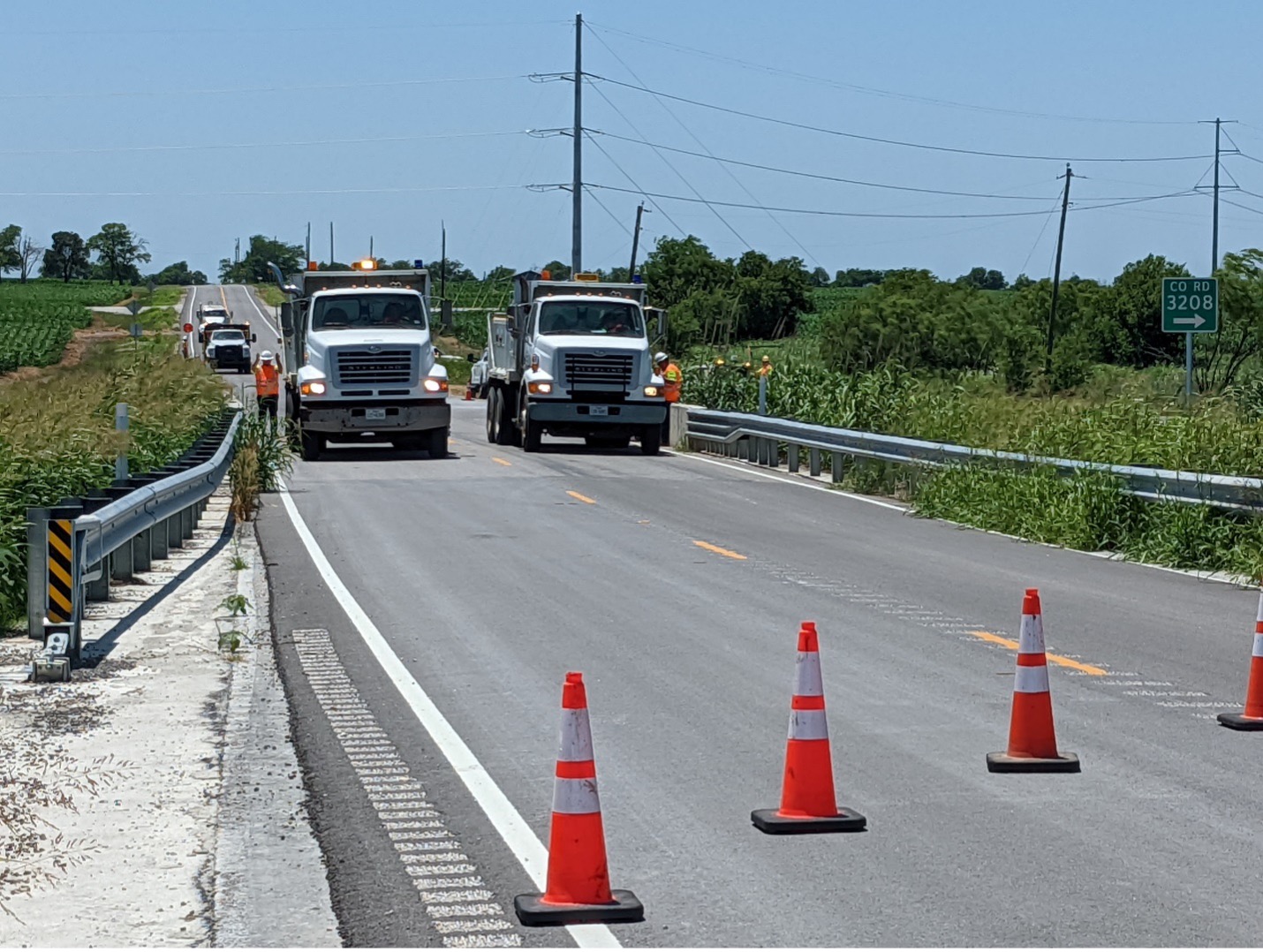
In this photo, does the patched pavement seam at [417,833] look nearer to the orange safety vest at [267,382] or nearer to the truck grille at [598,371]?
the truck grille at [598,371]

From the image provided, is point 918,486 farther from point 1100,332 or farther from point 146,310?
point 146,310

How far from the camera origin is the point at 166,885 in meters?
6.16

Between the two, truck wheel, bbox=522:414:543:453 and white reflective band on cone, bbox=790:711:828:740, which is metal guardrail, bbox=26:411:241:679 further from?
truck wheel, bbox=522:414:543:453

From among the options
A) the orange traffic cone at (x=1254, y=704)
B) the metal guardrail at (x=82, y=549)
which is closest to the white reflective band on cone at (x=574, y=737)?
the orange traffic cone at (x=1254, y=704)

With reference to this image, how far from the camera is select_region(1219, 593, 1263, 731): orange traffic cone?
855 cm

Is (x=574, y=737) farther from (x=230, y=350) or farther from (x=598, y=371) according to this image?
(x=230, y=350)

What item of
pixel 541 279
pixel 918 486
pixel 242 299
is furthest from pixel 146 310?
pixel 918 486

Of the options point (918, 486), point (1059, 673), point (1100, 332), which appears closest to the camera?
point (1059, 673)

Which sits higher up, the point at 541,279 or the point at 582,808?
the point at 541,279

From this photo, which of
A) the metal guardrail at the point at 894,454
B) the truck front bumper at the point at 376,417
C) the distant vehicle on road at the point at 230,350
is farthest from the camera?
the distant vehicle on road at the point at 230,350

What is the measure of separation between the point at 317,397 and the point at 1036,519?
44.6 ft

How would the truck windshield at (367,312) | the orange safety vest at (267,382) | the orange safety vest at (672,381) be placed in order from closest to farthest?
the truck windshield at (367,312) < the orange safety vest at (672,381) < the orange safety vest at (267,382)

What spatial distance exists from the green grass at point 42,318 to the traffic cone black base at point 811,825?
67712mm

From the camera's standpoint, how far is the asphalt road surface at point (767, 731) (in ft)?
19.4
